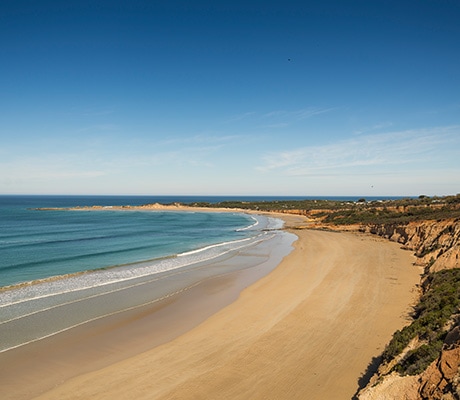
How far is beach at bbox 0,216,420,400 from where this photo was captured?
9.54 m

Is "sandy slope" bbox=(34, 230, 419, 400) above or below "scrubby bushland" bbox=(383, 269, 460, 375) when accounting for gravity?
below

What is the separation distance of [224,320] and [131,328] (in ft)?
13.3

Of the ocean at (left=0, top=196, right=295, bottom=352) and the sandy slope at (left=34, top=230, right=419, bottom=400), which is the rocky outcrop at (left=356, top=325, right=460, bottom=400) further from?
the ocean at (left=0, top=196, right=295, bottom=352)

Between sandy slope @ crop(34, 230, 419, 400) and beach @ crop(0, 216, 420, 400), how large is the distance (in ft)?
0.11

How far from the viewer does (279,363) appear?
1079 cm

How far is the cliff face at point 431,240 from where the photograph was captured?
19.4 metres

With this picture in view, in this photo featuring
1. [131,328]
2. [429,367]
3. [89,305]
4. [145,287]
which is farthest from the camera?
[145,287]

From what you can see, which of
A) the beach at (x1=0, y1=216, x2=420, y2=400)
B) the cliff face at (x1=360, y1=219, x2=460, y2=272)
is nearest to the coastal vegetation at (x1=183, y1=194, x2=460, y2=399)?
the cliff face at (x1=360, y1=219, x2=460, y2=272)

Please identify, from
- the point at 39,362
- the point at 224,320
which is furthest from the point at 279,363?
the point at 39,362

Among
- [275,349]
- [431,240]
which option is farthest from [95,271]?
[431,240]

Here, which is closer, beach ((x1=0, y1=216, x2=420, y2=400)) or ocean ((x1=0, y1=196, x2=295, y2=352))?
beach ((x1=0, y1=216, x2=420, y2=400))

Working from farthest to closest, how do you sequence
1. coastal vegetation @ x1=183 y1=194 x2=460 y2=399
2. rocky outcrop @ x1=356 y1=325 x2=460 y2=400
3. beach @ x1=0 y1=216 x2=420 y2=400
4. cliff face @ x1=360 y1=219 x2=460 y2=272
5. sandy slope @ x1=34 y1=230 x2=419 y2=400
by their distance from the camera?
1. cliff face @ x1=360 y1=219 x2=460 y2=272
2. beach @ x1=0 y1=216 x2=420 y2=400
3. sandy slope @ x1=34 y1=230 x2=419 y2=400
4. coastal vegetation @ x1=183 y1=194 x2=460 y2=399
5. rocky outcrop @ x1=356 y1=325 x2=460 y2=400

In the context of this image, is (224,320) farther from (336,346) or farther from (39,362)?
(39,362)

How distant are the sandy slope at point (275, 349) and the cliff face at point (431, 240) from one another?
7.99ft
